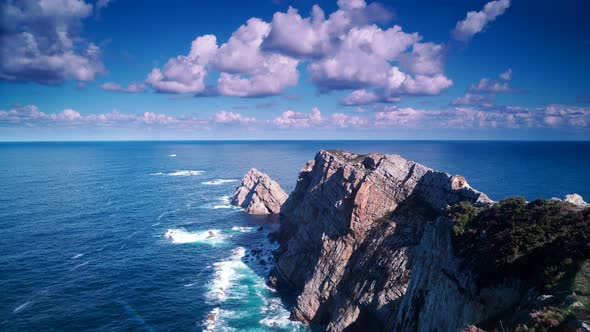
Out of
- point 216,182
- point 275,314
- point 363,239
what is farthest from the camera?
point 216,182

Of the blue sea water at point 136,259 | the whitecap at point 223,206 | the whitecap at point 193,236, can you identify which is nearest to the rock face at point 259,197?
the whitecap at point 223,206

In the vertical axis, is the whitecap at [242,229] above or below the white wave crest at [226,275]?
above

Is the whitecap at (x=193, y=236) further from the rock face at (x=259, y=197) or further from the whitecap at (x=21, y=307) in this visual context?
the whitecap at (x=21, y=307)

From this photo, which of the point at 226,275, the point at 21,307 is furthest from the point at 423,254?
the point at 21,307

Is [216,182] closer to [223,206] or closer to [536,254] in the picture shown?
[223,206]

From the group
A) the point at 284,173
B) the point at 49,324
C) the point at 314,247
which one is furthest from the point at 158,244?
the point at 284,173

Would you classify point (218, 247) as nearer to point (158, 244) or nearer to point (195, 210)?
point (158, 244)

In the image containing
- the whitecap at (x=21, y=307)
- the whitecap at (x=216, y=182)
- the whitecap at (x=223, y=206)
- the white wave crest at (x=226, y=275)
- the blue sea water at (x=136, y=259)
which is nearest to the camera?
the whitecap at (x=21, y=307)
